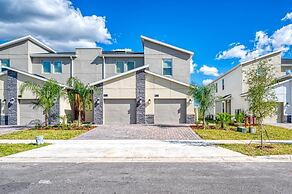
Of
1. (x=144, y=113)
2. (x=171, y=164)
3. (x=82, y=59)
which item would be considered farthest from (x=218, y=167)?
(x=82, y=59)

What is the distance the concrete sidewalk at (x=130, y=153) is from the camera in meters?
9.28

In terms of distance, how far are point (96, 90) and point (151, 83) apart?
16.4ft

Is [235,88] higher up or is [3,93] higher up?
[235,88]

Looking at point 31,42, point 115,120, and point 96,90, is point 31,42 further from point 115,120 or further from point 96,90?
point 115,120

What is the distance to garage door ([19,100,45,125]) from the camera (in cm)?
2316

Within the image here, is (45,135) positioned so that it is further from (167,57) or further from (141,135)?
(167,57)

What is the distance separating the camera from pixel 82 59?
28609mm

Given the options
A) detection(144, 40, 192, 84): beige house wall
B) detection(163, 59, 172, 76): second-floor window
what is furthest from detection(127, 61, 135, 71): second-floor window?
detection(163, 59, 172, 76): second-floor window

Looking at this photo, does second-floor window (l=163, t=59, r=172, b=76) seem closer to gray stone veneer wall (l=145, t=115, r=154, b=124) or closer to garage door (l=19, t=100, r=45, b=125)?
gray stone veneer wall (l=145, t=115, r=154, b=124)

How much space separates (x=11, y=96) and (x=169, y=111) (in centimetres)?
1441

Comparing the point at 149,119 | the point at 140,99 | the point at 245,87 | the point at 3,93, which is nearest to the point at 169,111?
the point at 149,119

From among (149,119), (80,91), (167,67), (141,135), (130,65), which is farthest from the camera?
(130,65)

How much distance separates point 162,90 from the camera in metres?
23.4

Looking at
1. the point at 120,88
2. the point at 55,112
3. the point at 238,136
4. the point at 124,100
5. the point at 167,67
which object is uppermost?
the point at 167,67
